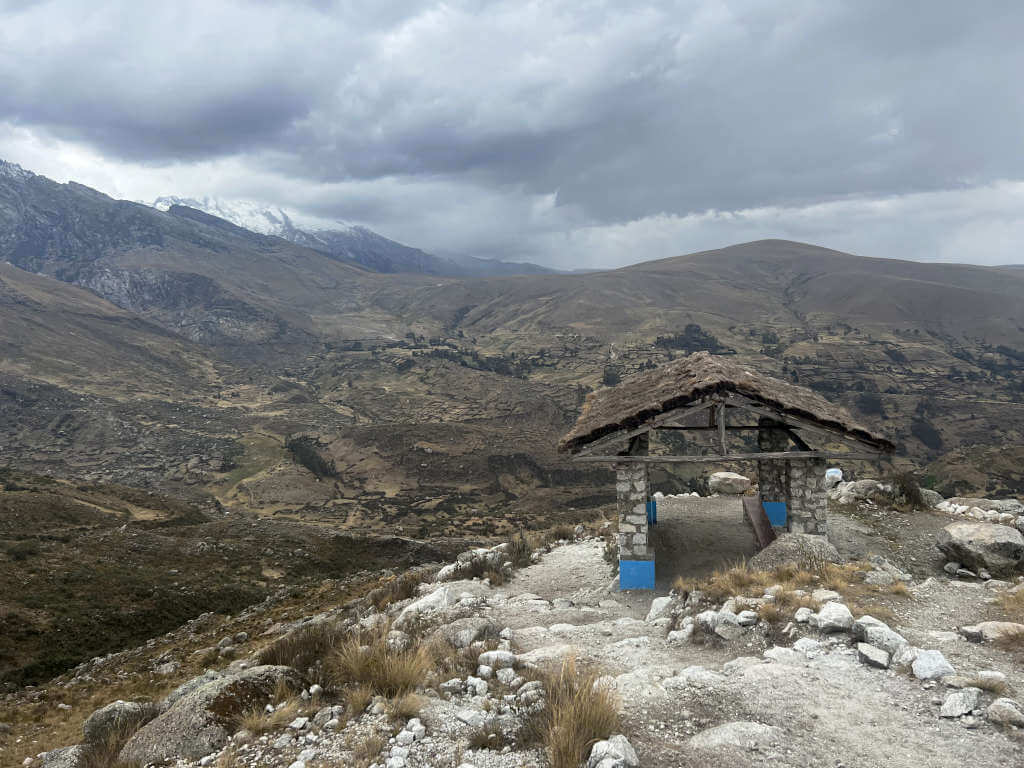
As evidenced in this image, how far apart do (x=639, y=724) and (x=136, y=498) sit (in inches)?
1245

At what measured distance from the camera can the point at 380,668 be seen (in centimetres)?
618

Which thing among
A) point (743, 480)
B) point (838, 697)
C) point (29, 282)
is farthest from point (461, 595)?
point (29, 282)

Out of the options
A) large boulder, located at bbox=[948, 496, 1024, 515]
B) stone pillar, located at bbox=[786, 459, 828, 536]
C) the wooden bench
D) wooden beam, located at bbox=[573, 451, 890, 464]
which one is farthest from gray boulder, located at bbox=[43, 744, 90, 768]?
large boulder, located at bbox=[948, 496, 1024, 515]

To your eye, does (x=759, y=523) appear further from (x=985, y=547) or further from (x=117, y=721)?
(x=117, y=721)

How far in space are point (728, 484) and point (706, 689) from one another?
51.0 ft

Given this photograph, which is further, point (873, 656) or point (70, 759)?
point (70, 759)

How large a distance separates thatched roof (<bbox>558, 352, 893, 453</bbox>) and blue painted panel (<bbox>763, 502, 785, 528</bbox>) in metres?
2.69

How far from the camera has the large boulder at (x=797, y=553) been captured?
952 centimetres

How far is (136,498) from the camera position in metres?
28.8

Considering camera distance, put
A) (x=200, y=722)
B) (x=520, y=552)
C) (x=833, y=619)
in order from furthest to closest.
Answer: (x=520, y=552) < (x=833, y=619) < (x=200, y=722)

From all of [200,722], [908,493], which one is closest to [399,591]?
[200,722]

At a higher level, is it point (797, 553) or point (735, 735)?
point (735, 735)

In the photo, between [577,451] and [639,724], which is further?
[577,451]

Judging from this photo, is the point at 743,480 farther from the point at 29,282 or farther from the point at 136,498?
the point at 29,282
